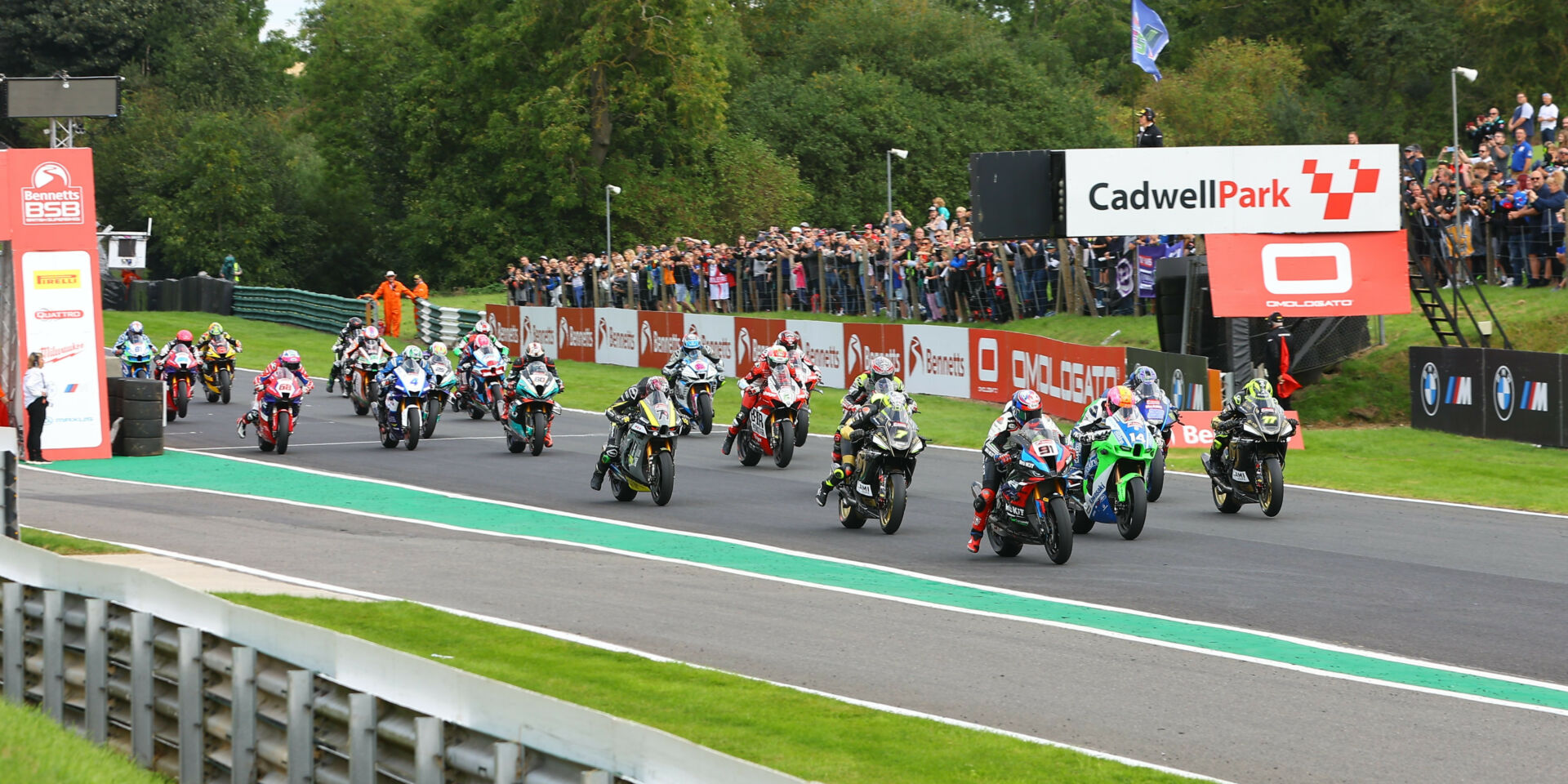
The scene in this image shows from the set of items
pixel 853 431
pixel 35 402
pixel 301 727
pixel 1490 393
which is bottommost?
pixel 301 727

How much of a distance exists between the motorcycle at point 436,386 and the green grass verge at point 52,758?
16.8m

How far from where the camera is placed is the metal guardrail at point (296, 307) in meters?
53.3

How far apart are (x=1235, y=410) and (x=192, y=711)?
12384 mm

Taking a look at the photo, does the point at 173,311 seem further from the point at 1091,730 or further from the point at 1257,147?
the point at 1091,730

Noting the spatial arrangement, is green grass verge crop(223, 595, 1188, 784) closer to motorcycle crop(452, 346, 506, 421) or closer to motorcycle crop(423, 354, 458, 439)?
motorcycle crop(423, 354, 458, 439)

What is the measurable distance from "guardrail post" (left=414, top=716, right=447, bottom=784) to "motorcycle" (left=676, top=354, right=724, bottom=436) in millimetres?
18549

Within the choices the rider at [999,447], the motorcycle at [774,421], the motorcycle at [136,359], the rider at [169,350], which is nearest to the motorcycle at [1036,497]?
the rider at [999,447]

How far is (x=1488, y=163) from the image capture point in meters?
28.2

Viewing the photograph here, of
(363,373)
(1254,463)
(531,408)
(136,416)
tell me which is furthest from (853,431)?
(363,373)

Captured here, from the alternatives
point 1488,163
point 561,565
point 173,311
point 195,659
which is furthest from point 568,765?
point 173,311

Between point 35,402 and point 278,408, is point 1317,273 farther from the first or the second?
point 35,402

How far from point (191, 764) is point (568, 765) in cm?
303

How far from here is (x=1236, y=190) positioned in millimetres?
27625

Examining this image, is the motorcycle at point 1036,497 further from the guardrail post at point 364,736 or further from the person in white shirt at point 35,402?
the person in white shirt at point 35,402
